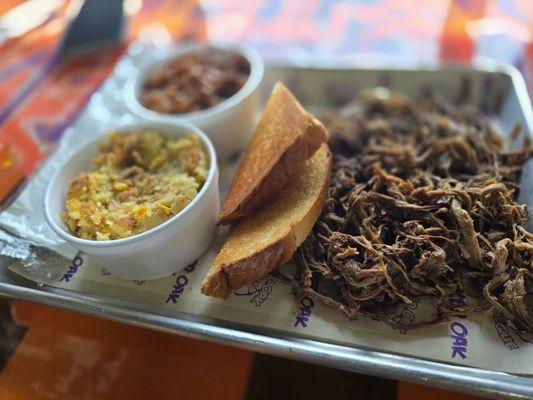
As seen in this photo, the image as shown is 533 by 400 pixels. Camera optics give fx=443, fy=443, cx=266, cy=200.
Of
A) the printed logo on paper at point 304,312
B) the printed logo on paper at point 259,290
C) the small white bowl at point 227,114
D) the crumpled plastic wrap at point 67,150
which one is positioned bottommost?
the printed logo on paper at point 304,312

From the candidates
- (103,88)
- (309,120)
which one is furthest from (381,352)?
(103,88)

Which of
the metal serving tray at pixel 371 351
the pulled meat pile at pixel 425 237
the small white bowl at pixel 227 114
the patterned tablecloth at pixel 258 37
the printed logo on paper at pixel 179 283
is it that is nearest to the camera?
the metal serving tray at pixel 371 351

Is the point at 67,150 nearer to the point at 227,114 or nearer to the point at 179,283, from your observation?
the point at 227,114

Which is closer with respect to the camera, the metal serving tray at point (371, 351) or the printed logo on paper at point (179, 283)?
the metal serving tray at point (371, 351)

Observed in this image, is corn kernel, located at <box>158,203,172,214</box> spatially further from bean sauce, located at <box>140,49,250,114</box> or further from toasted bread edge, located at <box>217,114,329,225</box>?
bean sauce, located at <box>140,49,250,114</box>

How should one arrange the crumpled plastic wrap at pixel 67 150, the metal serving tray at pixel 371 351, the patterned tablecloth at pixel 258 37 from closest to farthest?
1. the metal serving tray at pixel 371 351
2. the crumpled plastic wrap at pixel 67 150
3. the patterned tablecloth at pixel 258 37

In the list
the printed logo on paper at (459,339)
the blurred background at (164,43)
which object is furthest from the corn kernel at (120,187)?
the printed logo on paper at (459,339)

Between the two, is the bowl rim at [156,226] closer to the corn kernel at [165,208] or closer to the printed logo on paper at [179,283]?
the corn kernel at [165,208]
